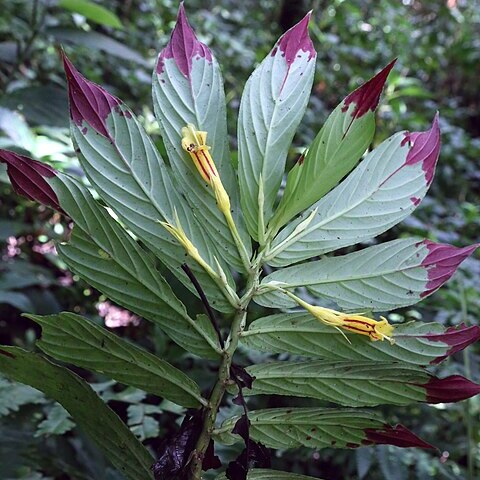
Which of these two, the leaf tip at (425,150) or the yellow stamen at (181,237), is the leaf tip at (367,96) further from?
the yellow stamen at (181,237)

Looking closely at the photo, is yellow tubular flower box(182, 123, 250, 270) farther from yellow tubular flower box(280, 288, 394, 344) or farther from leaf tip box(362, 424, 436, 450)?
leaf tip box(362, 424, 436, 450)

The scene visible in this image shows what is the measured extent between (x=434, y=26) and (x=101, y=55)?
2951 mm

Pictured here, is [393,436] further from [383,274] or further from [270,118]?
[270,118]

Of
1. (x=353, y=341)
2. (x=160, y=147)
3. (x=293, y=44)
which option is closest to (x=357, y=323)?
(x=353, y=341)

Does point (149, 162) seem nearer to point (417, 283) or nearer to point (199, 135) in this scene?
point (199, 135)

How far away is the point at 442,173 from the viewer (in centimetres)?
303

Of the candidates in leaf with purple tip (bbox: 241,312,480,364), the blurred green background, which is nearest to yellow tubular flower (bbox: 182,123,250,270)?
leaf with purple tip (bbox: 241,312,480,364)

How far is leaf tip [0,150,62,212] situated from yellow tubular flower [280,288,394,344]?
0.75ft

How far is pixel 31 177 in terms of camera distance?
457 mm

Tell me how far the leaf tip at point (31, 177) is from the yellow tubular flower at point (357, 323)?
0.75 ft

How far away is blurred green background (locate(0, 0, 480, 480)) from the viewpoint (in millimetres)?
932

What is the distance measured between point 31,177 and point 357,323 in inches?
11.6

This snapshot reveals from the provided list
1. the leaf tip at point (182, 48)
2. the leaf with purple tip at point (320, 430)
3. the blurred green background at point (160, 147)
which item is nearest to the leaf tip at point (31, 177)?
the leaf tip at point (182, 48)

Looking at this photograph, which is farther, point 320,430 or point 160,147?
point 160,147
